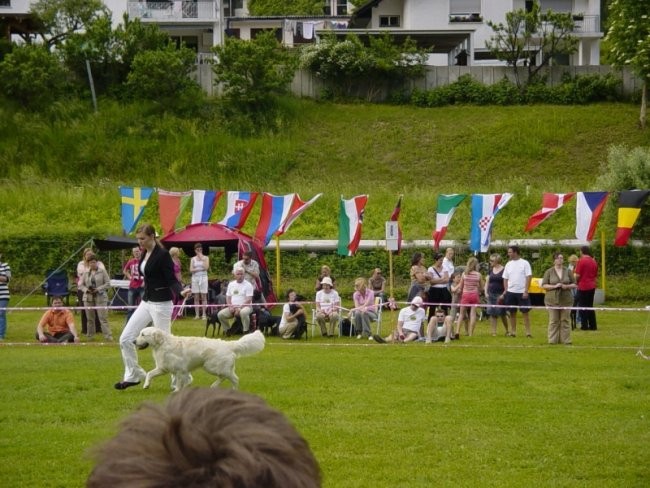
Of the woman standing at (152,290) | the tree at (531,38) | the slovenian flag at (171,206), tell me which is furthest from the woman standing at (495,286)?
the tree at (531,38)

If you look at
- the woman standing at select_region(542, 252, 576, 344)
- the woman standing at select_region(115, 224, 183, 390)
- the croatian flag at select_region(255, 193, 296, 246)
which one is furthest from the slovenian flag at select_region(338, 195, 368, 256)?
the woman standing at select_region(115, 224, 183, 390)

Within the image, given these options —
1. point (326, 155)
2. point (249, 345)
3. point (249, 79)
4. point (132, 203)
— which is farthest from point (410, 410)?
point (249, 79)

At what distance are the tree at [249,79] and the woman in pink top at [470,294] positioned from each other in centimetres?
2818

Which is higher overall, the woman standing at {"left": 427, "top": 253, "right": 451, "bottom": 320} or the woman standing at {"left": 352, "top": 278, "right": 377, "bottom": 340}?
the woman standing at {"left": 427, "top": 253, "right": 451, "bottom": 320}

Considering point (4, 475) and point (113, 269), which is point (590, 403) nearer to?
point (4, 475)

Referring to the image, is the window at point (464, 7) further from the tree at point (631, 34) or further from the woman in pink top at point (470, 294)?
the woman in pink top at point (470, 294)

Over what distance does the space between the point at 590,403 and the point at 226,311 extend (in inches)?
460

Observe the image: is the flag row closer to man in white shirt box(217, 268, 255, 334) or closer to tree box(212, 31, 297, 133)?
man in white shirt box(217, 268, 255, 334)

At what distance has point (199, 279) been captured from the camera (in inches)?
1057

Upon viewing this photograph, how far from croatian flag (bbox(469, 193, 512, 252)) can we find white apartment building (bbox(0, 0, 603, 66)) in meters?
31.8

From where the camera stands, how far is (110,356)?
59.7 feet

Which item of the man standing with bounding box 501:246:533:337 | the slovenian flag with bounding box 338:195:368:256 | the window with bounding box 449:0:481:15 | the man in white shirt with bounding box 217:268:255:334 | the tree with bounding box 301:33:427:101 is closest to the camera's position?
the man standing with bounding box 501:246:533:337

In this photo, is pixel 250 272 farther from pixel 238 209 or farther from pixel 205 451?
pixel 205 451

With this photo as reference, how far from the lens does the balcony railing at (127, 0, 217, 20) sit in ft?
199
